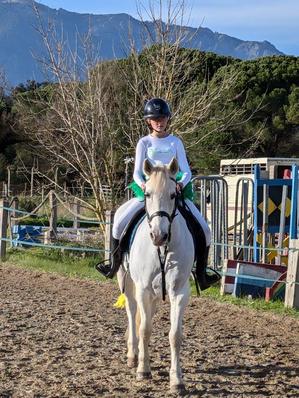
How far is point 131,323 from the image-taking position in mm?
5977

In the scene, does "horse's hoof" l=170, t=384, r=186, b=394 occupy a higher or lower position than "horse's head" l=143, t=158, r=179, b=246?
lower

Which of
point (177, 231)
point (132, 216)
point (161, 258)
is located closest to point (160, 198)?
point (177, 231)

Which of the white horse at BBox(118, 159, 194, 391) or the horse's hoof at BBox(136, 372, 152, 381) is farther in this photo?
the horse's hoof at BBox(136, 372, 152, 381)

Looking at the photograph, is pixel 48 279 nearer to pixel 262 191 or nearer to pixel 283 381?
pixel 262 191

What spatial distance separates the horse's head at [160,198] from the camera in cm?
474

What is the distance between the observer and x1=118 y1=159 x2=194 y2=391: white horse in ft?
15.9

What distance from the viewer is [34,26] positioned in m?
14.0

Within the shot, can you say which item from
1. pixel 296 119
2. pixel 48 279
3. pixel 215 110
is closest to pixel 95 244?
pixel 48 279

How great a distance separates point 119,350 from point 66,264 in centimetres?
679

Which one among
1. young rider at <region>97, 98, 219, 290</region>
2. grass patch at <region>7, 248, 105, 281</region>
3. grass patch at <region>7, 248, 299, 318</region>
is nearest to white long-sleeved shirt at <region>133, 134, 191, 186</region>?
young rider at <region>97, 98, 219, 290</region>

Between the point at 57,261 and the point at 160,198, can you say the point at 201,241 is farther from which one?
the point at 57,261

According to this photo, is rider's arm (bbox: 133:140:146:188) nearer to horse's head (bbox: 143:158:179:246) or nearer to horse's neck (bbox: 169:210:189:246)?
horse's head (bbox: 143:158:179:246)

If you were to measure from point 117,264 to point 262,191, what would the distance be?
6.48m

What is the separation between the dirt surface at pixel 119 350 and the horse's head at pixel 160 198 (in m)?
1.29
